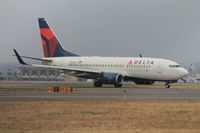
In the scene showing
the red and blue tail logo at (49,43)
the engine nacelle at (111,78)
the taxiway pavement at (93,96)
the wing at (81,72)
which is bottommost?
the taxiway pavement at (93,96)

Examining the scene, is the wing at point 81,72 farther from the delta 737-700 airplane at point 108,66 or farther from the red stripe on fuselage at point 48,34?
the red stripe on fuselage at point 48,34

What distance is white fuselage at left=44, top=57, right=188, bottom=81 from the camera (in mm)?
61838

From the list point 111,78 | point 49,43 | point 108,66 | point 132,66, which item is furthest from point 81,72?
point 49,43

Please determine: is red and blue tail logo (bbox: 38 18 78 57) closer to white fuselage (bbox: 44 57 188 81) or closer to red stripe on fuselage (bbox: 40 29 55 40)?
red stripe on fuselage (bbox: 40 29 55 40)

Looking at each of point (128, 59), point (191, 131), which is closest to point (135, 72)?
point (128, 59)

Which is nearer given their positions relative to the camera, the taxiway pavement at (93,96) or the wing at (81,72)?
the taxiway pavement at (93,96)

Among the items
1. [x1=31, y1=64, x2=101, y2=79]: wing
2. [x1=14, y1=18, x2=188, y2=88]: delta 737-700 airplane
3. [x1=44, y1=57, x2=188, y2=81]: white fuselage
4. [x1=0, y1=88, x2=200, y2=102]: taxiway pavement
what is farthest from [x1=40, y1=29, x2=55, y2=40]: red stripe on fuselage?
[x1=0, y1=88, x2=200, y2=102]: taxiway pavement

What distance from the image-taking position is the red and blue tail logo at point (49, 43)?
7256 cm

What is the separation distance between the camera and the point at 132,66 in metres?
64.0

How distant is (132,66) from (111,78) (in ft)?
11.6

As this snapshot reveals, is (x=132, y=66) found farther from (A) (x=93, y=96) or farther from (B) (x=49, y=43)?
(A) (x=93, y=96)

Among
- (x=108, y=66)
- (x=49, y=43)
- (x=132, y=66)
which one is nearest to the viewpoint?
(x=132, y=66)

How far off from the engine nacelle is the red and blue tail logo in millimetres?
10538

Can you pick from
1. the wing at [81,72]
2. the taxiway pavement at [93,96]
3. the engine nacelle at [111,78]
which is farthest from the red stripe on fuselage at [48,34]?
the taxiway pavement at [93,96]
